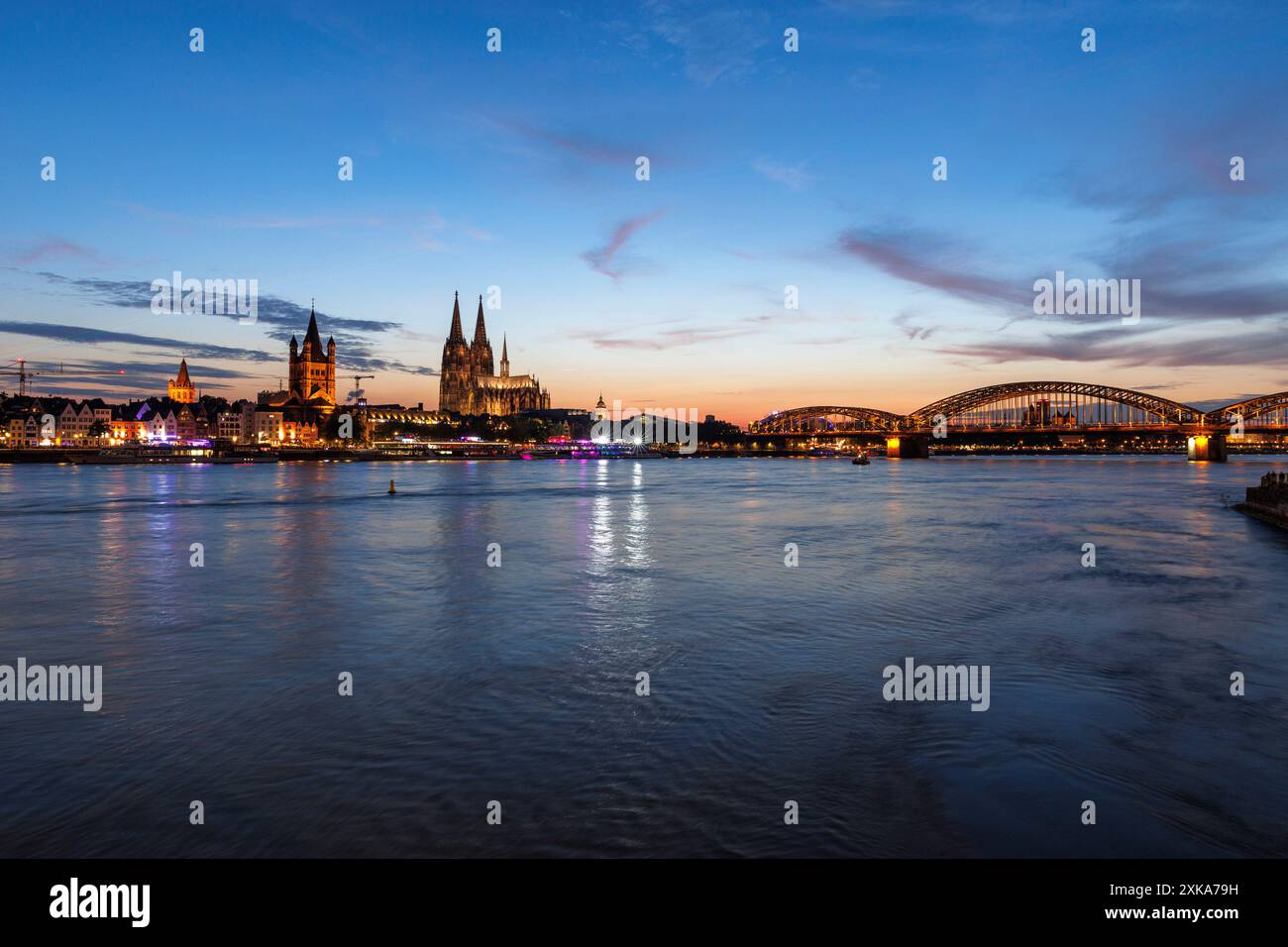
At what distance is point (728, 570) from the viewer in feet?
76.0

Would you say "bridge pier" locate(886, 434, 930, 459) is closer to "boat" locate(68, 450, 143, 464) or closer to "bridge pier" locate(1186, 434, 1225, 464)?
"bridge pier" locate(1186, 434, 1225, 464)

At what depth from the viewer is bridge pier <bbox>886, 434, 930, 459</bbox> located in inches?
6885

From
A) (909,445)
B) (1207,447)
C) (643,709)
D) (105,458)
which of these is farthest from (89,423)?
(1207,447)

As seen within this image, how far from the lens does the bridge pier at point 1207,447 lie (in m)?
142

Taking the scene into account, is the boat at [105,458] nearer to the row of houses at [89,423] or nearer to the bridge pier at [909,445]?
the row of houses at [89,423]

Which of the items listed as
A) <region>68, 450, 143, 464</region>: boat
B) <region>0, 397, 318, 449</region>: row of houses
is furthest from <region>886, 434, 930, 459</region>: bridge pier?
<region>0, 397, 318, 449</region>: row of houses

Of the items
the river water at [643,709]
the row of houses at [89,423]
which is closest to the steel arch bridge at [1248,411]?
the river water at [643,709]

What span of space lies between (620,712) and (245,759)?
13.9ft

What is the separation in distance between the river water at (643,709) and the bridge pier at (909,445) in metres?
155

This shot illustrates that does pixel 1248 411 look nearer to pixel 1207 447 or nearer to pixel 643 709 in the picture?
pixel 1207 447

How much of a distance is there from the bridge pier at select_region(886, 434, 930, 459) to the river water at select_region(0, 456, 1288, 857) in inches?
6096

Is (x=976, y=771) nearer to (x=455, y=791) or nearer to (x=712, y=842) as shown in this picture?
(x=712, y=842)

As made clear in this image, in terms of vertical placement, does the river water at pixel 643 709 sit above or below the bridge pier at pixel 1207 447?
below
